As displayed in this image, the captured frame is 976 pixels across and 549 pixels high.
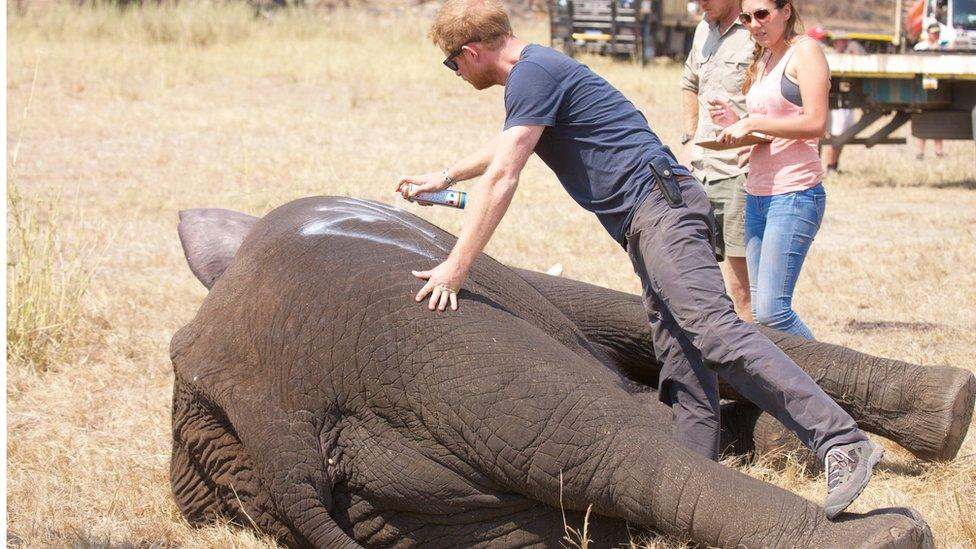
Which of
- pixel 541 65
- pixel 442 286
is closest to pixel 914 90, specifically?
pixel 541 65

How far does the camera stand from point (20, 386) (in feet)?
17.4

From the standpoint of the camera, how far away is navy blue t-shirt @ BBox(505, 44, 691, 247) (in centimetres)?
340

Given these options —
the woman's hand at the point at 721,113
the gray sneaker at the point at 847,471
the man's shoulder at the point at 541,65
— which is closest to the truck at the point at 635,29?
the woman's hand at the point at 721,113

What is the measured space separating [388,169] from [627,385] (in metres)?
7.81

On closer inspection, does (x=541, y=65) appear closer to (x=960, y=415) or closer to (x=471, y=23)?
(x=471, y=23)

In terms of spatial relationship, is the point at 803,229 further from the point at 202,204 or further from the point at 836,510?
the point at 202,204

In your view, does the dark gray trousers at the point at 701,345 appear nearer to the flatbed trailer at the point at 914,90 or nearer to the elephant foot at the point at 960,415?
the elephant foot at the point at 960,415

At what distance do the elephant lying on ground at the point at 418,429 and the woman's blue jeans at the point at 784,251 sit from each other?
4.37 ft

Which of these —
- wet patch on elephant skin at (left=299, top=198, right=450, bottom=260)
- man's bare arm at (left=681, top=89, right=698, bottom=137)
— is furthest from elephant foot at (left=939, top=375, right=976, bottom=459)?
man's bare arm at (left=681, top=89, right=698, bottom=137)

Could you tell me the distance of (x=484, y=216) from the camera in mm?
3293

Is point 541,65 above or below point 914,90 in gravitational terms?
above

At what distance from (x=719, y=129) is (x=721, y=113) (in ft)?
1.86

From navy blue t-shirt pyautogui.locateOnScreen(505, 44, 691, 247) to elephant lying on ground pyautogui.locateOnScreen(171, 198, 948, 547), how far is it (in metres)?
0.47

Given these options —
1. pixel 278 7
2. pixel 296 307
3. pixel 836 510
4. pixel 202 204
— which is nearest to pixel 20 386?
pixel 296 307
